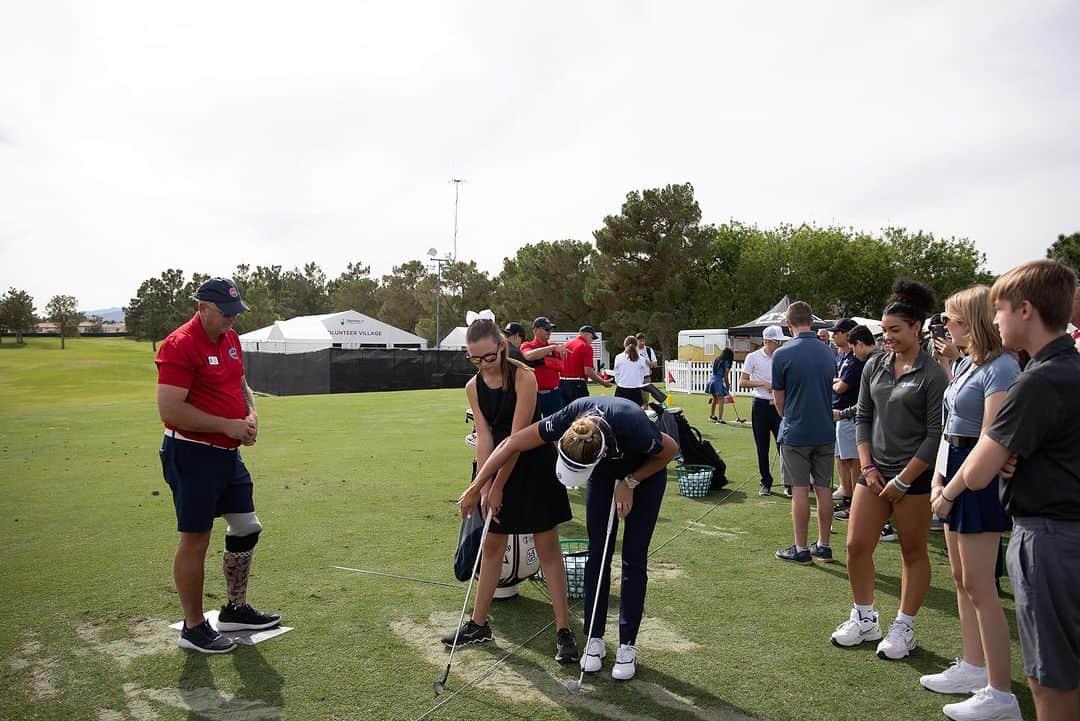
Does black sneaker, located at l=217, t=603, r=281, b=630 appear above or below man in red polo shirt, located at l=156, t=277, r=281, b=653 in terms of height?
below

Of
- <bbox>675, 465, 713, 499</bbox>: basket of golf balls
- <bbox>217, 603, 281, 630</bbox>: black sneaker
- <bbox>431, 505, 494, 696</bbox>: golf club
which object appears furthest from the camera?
<bbox>675, 465, 713, 499</bbox>: basket of golf balls

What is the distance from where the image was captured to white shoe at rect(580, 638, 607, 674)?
3883 millimetres

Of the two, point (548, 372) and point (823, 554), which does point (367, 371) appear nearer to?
point (548, 372)

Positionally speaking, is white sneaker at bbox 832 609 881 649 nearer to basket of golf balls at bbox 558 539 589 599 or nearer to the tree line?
basket of golf balls at bbox 558 539 589 599

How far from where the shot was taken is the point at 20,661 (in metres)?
4.11

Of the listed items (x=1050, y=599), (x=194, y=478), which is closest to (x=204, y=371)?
(x=194, y=478)

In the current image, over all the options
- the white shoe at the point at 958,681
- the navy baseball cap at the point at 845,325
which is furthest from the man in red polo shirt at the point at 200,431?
the navy baseball cap at the point at 845,325

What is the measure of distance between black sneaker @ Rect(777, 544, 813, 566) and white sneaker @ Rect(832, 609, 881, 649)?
5.14 feet

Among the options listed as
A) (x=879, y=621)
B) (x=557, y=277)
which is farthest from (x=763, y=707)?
(x=557, y=277)

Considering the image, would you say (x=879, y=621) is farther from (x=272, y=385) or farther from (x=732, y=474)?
(x=272, y=385)

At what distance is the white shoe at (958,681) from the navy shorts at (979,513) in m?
0.81

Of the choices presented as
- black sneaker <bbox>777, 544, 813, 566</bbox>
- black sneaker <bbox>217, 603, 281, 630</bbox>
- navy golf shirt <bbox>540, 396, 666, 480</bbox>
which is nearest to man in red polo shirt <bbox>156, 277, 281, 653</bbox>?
black sneaker <bbox>217, 603, 281, 630</bbox>

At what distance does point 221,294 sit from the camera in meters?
4.32

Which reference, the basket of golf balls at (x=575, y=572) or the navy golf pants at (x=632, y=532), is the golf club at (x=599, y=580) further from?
the basket of golf balls at (x=575, y=572)
